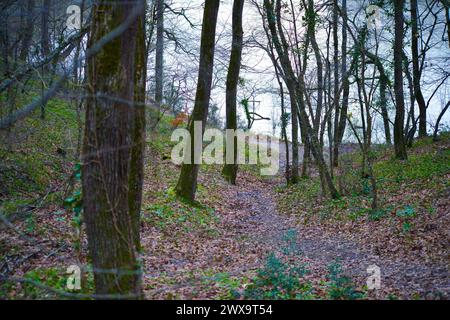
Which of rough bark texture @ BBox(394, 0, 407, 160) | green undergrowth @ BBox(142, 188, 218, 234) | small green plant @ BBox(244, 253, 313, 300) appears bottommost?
small green plant @ BBox(244, 253, 313, 300)

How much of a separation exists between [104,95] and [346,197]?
35.8ft

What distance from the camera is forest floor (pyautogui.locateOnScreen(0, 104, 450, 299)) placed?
6309mm

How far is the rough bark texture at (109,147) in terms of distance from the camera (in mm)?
4312

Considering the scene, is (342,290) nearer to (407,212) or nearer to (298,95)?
(407,212)

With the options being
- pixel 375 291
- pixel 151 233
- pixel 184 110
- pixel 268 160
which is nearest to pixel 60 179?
pixel 151 233

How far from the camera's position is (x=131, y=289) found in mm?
4605

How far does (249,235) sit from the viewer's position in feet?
35.9

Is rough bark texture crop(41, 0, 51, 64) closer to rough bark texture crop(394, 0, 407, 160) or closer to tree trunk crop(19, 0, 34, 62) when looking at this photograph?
tree trunk crop(19, 0, 34, 62)

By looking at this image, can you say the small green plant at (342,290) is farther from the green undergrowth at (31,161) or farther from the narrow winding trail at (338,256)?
the green undergrowth at (31,161)

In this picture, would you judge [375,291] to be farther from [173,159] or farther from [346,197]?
[173,159]

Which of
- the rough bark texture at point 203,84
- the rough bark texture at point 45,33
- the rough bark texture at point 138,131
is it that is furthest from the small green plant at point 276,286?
the rough bark texture at point 45,33

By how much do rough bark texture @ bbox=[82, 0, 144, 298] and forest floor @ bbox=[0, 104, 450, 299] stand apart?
520 mm

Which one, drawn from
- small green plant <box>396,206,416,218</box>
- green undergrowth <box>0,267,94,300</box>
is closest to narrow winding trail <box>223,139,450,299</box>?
small green plant <box>396,206,416,218</box>
